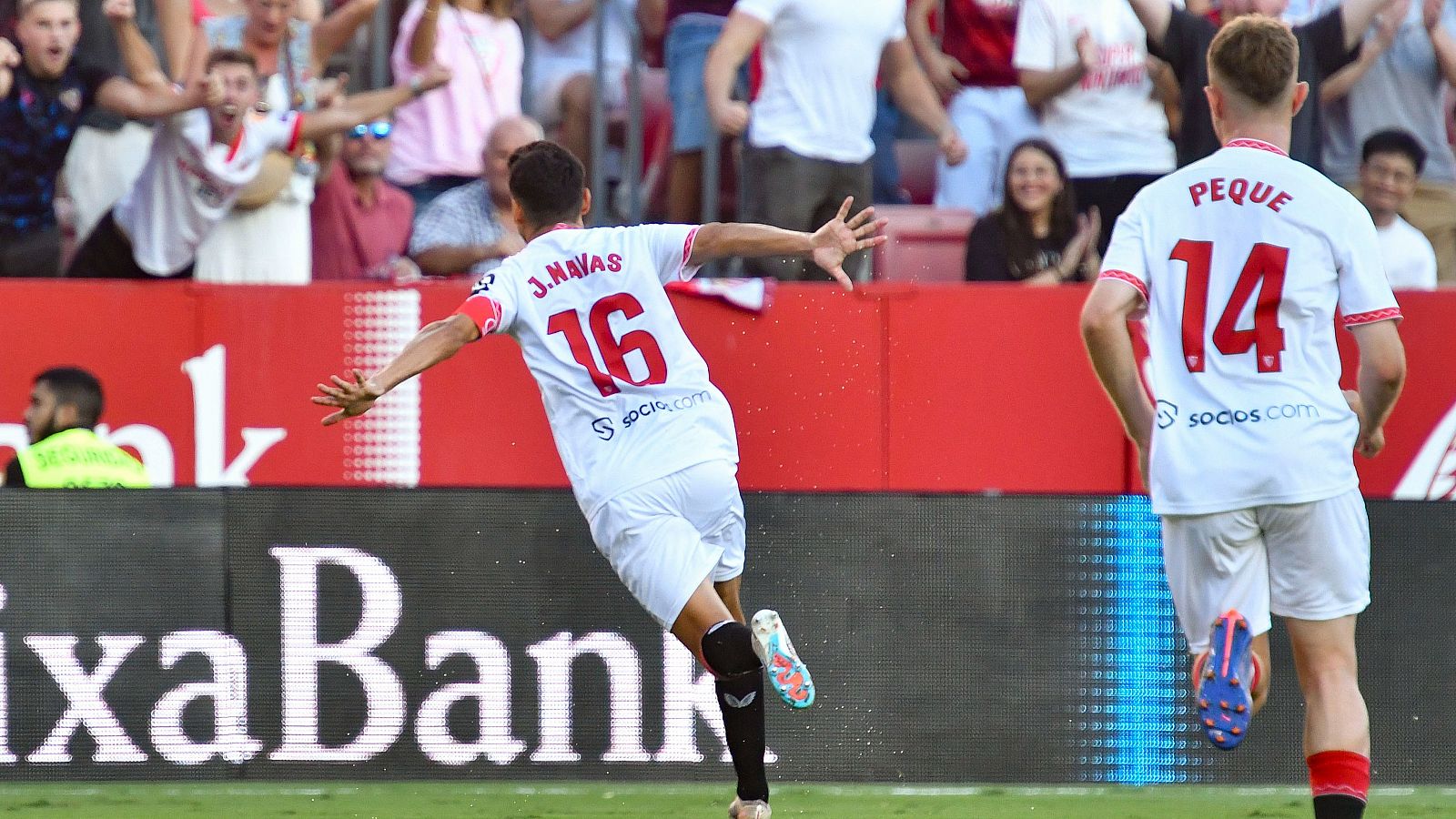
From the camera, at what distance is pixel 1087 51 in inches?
372

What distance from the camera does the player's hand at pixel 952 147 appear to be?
383 inches

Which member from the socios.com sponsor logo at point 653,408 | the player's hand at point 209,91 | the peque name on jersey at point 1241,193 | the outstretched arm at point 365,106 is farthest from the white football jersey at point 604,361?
the outstretched arm at point 365,106

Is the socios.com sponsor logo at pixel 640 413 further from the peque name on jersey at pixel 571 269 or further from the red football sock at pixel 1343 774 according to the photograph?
the red football sock at pixel 1343 774

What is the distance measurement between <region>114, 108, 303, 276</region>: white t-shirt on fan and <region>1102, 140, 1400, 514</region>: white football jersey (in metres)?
5.23

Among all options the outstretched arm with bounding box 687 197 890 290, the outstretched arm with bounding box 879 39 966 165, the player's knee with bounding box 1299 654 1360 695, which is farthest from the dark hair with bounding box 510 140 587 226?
the outstretched arm with bounding box 879 39 966 165

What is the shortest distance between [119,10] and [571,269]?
3858 mm

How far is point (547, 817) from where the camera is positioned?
20.8 feet

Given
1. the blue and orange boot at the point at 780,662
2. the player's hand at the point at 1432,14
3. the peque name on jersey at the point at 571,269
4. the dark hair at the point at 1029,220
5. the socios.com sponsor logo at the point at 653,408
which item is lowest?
the blue and orange boot at the point at 780,662

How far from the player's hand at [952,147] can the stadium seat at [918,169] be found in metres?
0.66

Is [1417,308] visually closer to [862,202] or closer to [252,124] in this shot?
[862,202]

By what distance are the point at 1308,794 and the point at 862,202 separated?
362cm

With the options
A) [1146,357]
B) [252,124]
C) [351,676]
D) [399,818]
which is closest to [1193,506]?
[399,818]

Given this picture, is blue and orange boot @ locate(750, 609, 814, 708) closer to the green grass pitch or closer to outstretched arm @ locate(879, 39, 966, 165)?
the green grass pitch

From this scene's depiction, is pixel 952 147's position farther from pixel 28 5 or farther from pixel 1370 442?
pixel 1370 442
